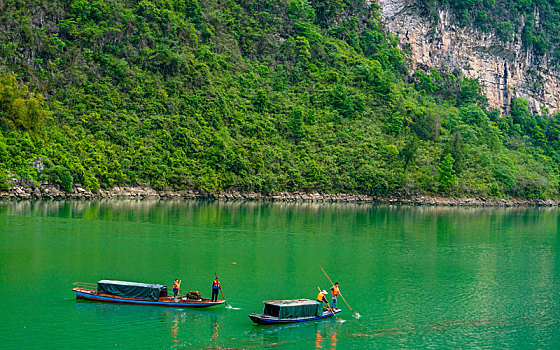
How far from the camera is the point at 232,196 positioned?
432 feet

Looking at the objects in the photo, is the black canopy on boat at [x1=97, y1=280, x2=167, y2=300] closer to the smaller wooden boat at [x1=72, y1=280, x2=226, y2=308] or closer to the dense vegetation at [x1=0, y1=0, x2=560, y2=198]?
the smaller wooden boat at [x1=72, y1=280, x2=226, y2=308]

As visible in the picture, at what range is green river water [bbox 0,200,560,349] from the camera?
3641 centimetres

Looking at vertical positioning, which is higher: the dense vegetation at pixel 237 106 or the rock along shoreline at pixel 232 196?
the dense vegetation at pixel 237 106

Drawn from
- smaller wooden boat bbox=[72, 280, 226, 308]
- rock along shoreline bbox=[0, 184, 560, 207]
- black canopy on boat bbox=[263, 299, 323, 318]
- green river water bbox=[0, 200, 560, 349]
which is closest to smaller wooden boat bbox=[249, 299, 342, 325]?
black canopy on boat bbox=[263, 299, 323, 318]

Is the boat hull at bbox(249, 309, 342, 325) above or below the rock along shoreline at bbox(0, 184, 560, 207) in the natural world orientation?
below

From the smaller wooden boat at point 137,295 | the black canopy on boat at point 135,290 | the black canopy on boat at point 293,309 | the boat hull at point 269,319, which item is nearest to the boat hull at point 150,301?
the smaller wooden boat at point 137,295

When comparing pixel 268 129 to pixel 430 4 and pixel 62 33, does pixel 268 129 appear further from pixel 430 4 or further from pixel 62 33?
pixel 430 4

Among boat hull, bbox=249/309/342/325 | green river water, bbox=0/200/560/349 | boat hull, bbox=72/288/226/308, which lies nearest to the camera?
green river water, bbox=0/200/560/349

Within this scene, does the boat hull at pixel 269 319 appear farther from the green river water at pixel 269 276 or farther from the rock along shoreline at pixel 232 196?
the rock along shoreline at pixel 232 196

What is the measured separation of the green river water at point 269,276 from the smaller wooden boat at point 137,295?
501 mm

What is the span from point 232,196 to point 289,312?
3701 inches

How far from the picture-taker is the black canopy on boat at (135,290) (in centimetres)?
4053

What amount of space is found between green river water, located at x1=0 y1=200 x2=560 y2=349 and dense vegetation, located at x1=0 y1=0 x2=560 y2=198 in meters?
29.8

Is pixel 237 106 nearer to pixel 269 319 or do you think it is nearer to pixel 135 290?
pixel 135 290
